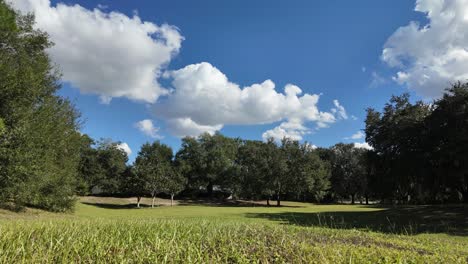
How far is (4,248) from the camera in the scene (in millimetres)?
4898

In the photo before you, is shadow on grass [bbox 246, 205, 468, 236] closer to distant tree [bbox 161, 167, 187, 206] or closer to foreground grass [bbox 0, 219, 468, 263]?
foreground grass [bbox 0, 219, 468, 263]

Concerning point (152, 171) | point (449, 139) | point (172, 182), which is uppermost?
point (449, 139)

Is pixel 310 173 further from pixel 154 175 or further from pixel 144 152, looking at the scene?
pixel 144 152

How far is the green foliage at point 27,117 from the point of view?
62.0ft

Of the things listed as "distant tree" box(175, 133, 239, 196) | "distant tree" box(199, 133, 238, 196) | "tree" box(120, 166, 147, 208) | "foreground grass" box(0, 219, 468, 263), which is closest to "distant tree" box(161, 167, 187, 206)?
"tree" box(120, 166, 147, 208)

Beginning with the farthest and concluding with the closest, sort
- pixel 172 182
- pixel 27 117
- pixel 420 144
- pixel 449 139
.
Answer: pixel 172 182, pixel 420 144, pixel 449 139, pixel 27 117

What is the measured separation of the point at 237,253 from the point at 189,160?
62571mm

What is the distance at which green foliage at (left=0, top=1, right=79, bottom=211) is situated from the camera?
1889 cm

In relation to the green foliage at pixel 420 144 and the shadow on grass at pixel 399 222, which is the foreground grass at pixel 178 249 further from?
the green foliage at pixel 420 144

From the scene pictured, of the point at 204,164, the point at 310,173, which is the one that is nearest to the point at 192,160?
the point at 204,164

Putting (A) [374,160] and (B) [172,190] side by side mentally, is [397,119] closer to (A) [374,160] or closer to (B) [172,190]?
(A) [374,160]

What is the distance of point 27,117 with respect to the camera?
798 inches

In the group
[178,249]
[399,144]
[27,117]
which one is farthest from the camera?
[399,144]

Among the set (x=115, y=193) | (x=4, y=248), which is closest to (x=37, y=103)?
(x=4, y=248)
